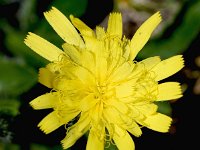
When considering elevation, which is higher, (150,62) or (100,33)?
(100,33)

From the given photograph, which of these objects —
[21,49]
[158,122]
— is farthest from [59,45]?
[158,122]

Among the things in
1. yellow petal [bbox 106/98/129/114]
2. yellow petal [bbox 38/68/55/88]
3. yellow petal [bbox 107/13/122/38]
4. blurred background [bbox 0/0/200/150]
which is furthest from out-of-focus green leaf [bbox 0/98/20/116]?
yellow petal [bbox 107/13/122/38]

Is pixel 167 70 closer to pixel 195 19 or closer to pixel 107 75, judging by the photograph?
pixel 107 75

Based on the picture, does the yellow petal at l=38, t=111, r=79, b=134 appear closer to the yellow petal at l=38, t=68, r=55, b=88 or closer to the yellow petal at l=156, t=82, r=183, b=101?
the yellow petal at l=38, t=68, r=55, b=88

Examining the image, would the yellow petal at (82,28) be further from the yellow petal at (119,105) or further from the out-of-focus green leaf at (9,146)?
the out-of-focus green leaf at (9,146)

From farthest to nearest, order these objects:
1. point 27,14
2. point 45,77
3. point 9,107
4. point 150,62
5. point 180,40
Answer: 1. point 27,14
2. point 180,40
3. point 9,107
4. point 150,62
5. point 45,77

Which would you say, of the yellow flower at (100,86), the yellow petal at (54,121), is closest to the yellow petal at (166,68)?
the yellow flower at (100,86)

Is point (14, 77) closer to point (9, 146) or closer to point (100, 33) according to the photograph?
point (9, 146)

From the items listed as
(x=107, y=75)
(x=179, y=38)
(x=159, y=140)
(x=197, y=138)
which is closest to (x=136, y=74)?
(x=107, y=75)
